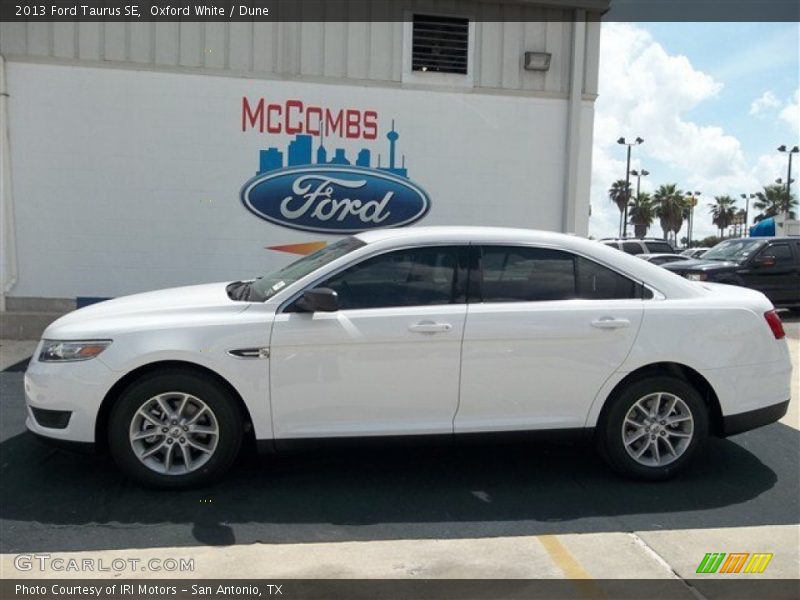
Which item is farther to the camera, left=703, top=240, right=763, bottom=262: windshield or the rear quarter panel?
left=703, top=240, right=763, bottom=262: windshield

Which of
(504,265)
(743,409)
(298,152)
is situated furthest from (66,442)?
(298,152)

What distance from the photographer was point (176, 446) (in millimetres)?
4117

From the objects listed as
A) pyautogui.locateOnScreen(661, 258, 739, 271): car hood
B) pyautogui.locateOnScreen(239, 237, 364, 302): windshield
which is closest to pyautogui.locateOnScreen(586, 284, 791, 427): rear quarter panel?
pyautogui.locateOnScreen(239, 237, 364, 302): windshield

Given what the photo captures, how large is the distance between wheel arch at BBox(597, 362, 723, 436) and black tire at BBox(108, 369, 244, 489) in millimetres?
2326

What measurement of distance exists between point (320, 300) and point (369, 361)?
47 cm

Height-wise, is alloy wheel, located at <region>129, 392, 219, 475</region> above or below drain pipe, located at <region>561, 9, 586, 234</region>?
below

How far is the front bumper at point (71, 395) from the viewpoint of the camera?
13.1 ft

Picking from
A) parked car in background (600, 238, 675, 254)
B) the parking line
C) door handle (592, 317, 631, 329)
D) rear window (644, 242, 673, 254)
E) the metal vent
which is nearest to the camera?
the parking line

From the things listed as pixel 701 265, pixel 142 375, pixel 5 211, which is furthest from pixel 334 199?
pixel 701 265

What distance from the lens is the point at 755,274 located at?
13711 millimetres

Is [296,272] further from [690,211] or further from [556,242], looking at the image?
[690,211]

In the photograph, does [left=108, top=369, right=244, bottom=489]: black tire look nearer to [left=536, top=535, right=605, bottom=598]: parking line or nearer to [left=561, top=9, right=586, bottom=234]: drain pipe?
[left=536, top=535, right=605, bottom=598]: parking line

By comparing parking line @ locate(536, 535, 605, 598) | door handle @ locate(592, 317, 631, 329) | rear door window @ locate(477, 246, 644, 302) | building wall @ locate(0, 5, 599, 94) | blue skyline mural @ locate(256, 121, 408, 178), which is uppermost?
building wall @ locate(0, 5, 599, 94)

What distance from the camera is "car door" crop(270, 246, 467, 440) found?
4090mm
